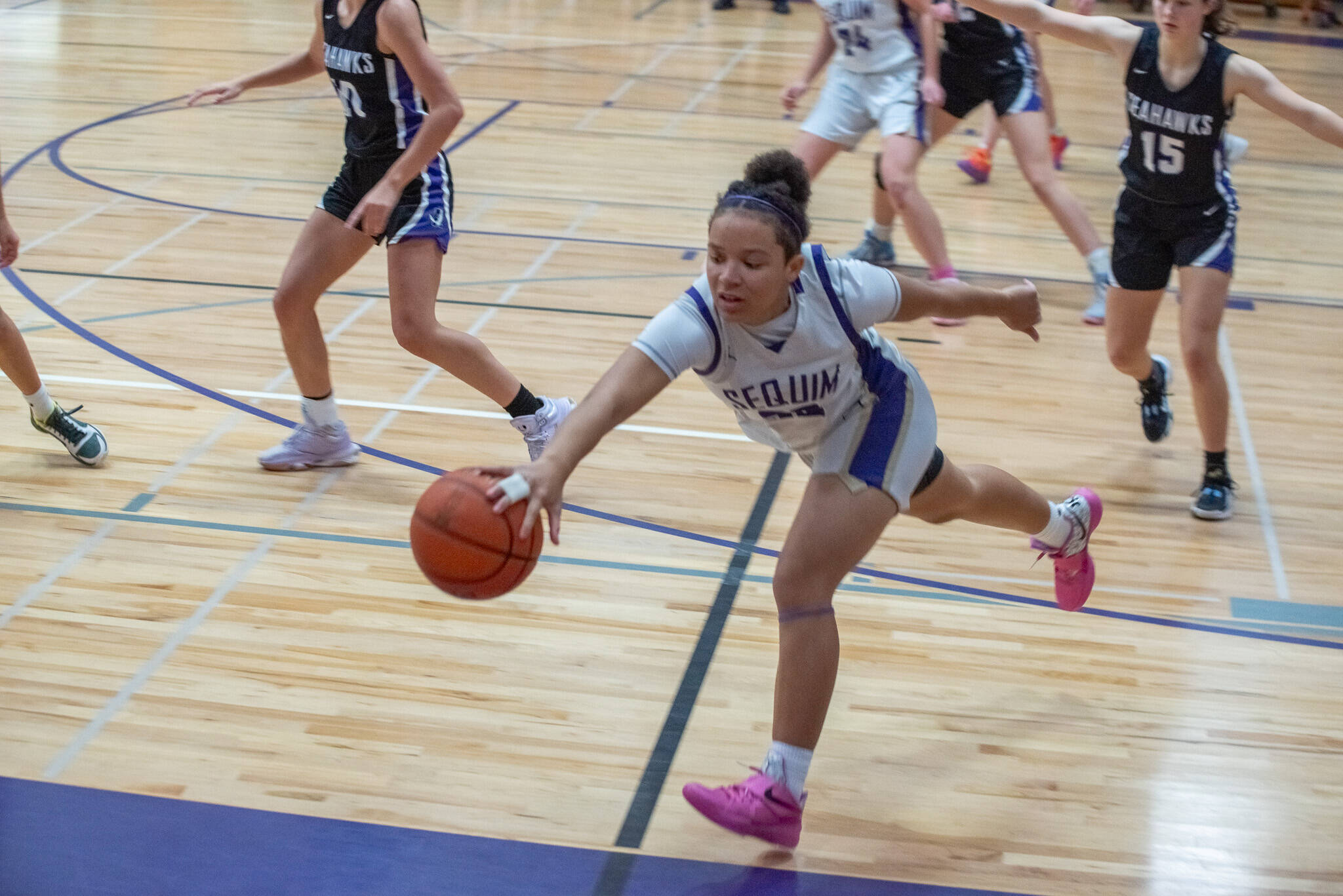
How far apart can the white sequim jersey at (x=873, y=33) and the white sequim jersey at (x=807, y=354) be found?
11.1ft

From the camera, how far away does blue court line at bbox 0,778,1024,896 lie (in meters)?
2.67

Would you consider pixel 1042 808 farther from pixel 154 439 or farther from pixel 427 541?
pixel 154 439

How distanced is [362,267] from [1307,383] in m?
4.19

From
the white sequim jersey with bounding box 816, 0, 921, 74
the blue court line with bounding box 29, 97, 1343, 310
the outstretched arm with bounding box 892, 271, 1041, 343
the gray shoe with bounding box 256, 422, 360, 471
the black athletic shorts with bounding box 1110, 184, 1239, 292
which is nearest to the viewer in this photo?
the outstretched arm with bounding box 892, 271, 1041, 343

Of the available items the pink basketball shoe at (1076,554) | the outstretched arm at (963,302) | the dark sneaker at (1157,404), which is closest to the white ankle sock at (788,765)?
the outstretched arm at (963,302)

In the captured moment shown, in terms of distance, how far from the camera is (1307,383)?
217 inches

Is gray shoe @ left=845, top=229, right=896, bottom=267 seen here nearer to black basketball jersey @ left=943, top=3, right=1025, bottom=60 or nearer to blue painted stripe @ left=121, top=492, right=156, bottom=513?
black basketball jersey @ left=943, top=3, right=1025, bottom=60

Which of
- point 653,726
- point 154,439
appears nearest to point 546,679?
point 653,726

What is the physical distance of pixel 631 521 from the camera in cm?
432

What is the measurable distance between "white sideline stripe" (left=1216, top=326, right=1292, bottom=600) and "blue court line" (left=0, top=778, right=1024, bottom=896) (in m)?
1.88

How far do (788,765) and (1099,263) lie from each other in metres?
→ 4.07

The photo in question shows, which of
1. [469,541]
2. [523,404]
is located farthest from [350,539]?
[469,541]

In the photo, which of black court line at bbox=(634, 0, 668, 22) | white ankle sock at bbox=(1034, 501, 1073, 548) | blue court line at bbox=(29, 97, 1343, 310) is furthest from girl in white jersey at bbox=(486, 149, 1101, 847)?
black court line at bbox=(634, 0, 668, 22)

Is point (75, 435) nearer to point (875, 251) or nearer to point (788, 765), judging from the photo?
point (788, 765)
